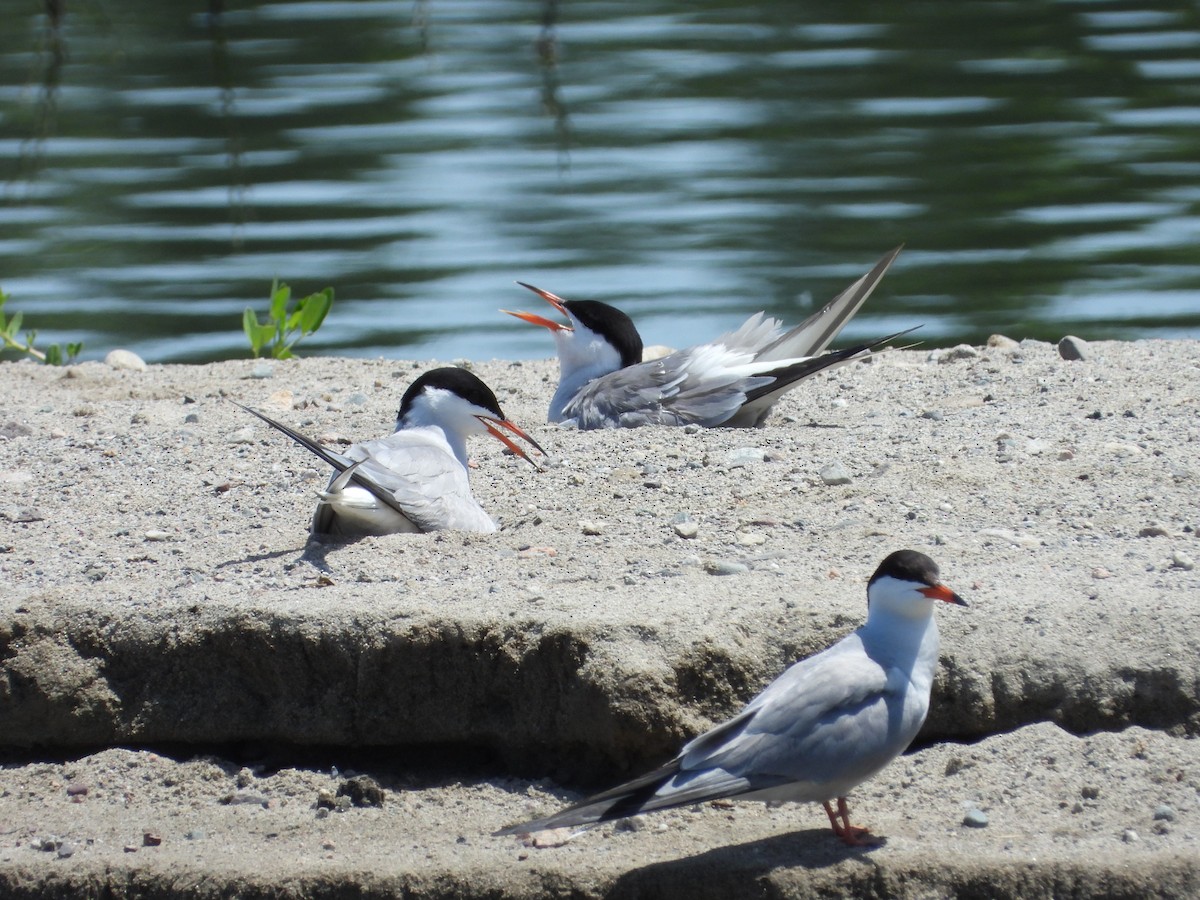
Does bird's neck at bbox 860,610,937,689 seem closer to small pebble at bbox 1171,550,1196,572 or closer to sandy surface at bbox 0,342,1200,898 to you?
sandy surface at bbox 0,342,1200,898

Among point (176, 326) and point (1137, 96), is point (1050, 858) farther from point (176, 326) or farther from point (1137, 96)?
point (1137, 96)

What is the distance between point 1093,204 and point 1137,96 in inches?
101

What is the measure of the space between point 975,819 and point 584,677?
81cm

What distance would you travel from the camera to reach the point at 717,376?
5.73m

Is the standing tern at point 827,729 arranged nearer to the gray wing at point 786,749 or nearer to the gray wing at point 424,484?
the gray wing at point 786,749

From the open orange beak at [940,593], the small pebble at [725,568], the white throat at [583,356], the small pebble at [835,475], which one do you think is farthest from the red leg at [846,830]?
the white throat at [583,356]

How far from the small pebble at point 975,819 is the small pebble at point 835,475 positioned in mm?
1393

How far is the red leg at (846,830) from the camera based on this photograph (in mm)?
3004

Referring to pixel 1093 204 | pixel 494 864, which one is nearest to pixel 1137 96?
pixel 1093 204

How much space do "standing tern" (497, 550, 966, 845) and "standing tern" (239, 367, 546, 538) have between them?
1287 millimetres

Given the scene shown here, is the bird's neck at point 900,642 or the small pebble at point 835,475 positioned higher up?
the bird's neck at point 900,642

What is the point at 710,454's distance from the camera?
4.70 metres

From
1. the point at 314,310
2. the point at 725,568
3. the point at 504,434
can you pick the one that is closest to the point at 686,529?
the point at 725,568

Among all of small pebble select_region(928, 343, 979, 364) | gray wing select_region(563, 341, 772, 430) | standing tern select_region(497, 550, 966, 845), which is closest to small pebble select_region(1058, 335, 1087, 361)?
small pebble select_region(928, 343, 979, 364)
